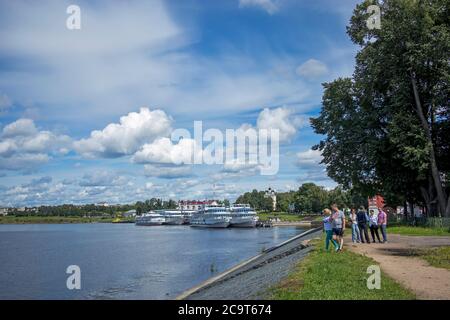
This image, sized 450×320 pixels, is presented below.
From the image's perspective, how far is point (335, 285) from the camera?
13.8m

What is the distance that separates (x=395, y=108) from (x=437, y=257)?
85.3ft

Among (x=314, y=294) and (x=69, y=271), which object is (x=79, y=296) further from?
(x=314, y=294)

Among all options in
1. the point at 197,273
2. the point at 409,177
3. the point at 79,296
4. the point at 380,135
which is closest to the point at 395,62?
the point at 380,135

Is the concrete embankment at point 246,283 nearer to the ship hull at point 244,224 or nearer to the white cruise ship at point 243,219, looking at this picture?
the ship hull at point 244,224

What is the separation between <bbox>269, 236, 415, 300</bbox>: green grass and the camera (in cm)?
1232

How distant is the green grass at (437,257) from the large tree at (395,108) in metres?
18.8

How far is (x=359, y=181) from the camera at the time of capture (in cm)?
4750

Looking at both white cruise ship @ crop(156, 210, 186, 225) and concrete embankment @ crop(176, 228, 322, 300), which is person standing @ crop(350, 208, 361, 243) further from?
white cruise ship @ crop(156, 210, 186, 225)

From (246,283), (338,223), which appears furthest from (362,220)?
(246,283)

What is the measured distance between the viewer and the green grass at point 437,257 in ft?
58.7

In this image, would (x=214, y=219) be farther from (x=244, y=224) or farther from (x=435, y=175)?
(x=435, y=175)

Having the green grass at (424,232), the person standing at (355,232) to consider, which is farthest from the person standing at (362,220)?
the green grass at (424,232)

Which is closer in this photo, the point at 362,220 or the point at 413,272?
the point at 413,272
